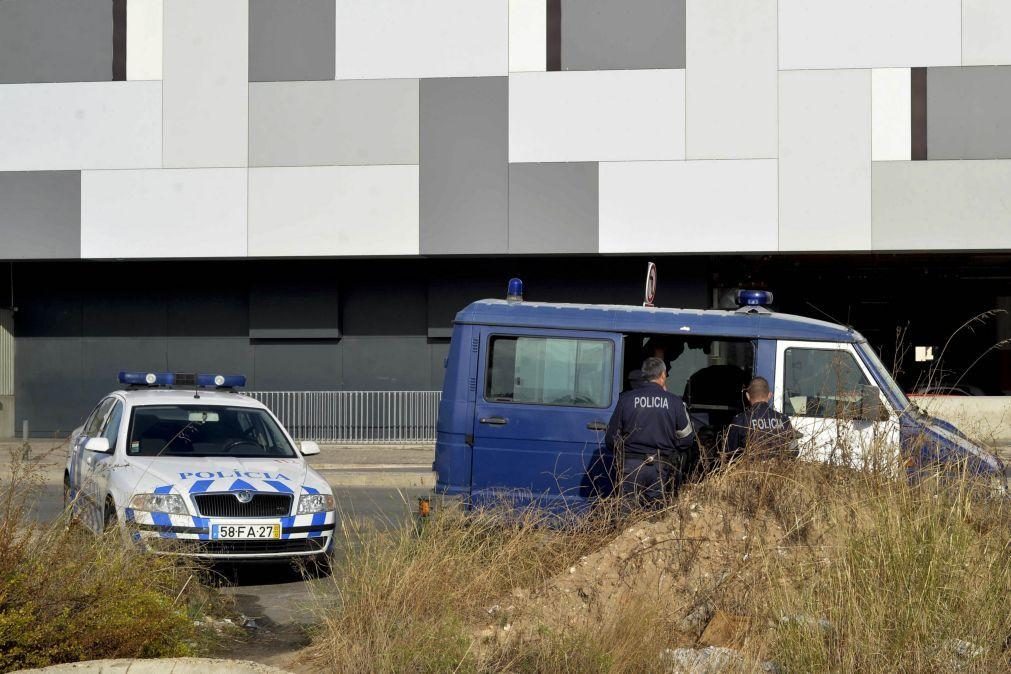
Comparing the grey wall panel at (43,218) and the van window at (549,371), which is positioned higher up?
the grey wall panel at (43,218)

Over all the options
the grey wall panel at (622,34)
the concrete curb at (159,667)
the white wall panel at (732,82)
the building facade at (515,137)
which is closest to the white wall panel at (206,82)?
the building facade at (515,137)

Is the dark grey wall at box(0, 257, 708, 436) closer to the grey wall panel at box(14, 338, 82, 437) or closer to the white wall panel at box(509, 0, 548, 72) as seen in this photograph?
the grey wall panel at box(14, 338, 82, 437)

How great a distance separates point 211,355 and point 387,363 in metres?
4.05

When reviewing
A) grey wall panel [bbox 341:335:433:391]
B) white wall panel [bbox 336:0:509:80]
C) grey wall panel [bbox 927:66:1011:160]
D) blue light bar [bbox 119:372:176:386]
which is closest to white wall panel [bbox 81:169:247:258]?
white wall panel [bbox 336:0:509:80]

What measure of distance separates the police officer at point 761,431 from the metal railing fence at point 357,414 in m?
16.0

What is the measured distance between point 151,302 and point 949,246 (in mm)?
17353

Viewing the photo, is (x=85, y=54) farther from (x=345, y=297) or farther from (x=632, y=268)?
(x=632, y=268)

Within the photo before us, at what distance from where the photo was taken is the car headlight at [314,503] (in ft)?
32.2

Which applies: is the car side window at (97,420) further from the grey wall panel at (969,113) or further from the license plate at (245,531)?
the grey wall panel at (969,113)

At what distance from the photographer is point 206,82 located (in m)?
24.3

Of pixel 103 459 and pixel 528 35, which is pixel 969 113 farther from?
pixel 103 459

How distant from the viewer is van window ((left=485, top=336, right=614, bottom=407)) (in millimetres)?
9953

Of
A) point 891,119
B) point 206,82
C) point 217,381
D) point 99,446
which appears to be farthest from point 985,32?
point 99,446

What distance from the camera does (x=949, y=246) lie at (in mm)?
23234
